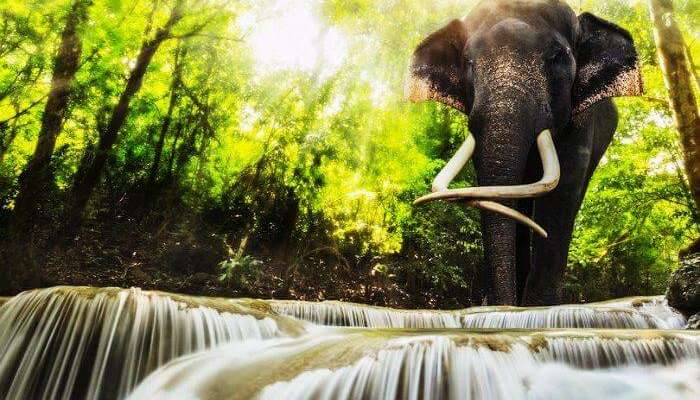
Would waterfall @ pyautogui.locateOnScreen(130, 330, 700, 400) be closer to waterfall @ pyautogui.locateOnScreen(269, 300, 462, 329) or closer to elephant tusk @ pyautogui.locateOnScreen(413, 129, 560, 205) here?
elephant tusk @ pyautogui.locateOnScreen(413, 129, 560, 205)

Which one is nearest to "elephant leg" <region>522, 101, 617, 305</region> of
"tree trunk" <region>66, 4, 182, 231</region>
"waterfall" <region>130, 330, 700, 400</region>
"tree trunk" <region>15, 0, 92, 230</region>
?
"waterfall" <region>130, 330, 700, 400</region>

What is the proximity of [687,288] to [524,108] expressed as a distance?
2786mm

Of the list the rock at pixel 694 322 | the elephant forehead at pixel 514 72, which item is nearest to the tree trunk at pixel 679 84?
the rock at pixel 694 322

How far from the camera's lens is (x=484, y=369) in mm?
2787

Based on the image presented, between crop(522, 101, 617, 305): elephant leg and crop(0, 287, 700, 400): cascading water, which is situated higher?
crop(522, 101, 617, 305): elephant leg

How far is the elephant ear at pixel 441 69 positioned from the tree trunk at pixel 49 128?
538 centimetres

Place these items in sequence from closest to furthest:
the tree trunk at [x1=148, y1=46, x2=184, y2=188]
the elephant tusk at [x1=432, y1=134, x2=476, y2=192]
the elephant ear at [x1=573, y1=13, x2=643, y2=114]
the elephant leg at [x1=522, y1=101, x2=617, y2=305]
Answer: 1. the elephant tusk at [x1=432, y1=134, x2=476, y2=192]
2. the elephant ear at [x1=573, y1=13, x2=643, y2=114]
3. the elephant leg at [x1=522, y1=101, x2=617, y2=305]
4. the tree trunk at [x1=148, y1=46, x2=184, y2=188]

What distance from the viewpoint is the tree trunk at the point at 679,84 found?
26.8ft

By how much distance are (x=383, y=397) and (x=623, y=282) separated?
18170mm

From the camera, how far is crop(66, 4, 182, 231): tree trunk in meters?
9.52

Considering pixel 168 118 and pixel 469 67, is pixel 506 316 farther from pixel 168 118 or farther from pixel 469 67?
pixel 168 118

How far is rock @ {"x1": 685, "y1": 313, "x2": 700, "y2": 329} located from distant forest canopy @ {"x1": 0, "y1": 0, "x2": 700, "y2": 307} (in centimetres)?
537

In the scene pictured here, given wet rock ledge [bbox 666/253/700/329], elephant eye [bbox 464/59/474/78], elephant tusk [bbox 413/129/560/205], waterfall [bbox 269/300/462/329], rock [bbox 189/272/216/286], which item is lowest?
waterfall [bbox 269/300/462/329]

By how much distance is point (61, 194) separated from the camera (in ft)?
30.1
